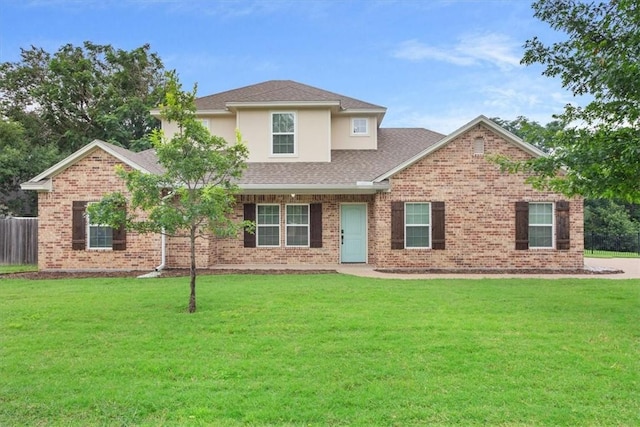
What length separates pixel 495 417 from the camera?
3.56 m

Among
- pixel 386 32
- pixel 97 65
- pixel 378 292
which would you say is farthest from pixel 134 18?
pixel 97 65

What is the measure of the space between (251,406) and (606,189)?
6262 mm

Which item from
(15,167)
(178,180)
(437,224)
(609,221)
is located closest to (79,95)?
(15,167)

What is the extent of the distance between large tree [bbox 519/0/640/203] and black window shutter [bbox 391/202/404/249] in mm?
5720

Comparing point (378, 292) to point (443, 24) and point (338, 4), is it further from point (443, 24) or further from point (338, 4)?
point (443, 24)

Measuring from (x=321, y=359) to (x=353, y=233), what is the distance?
986 cm

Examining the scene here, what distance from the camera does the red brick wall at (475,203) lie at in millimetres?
13102

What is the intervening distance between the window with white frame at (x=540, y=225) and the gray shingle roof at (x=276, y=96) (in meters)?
6.66

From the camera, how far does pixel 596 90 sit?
6691mm

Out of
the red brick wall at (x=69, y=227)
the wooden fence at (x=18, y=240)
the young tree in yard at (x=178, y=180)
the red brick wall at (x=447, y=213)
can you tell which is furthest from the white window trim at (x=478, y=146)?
the wooden fence at (x=18, y=240)

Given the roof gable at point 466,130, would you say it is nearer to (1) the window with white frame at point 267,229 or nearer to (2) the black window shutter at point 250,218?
(1) the window with white frame at point 267,229

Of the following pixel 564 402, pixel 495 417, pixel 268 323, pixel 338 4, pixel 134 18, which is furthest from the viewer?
pixel 134 18

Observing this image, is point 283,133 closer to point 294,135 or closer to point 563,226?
point 294,135

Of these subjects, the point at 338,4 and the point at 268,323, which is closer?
the point at 268,323
